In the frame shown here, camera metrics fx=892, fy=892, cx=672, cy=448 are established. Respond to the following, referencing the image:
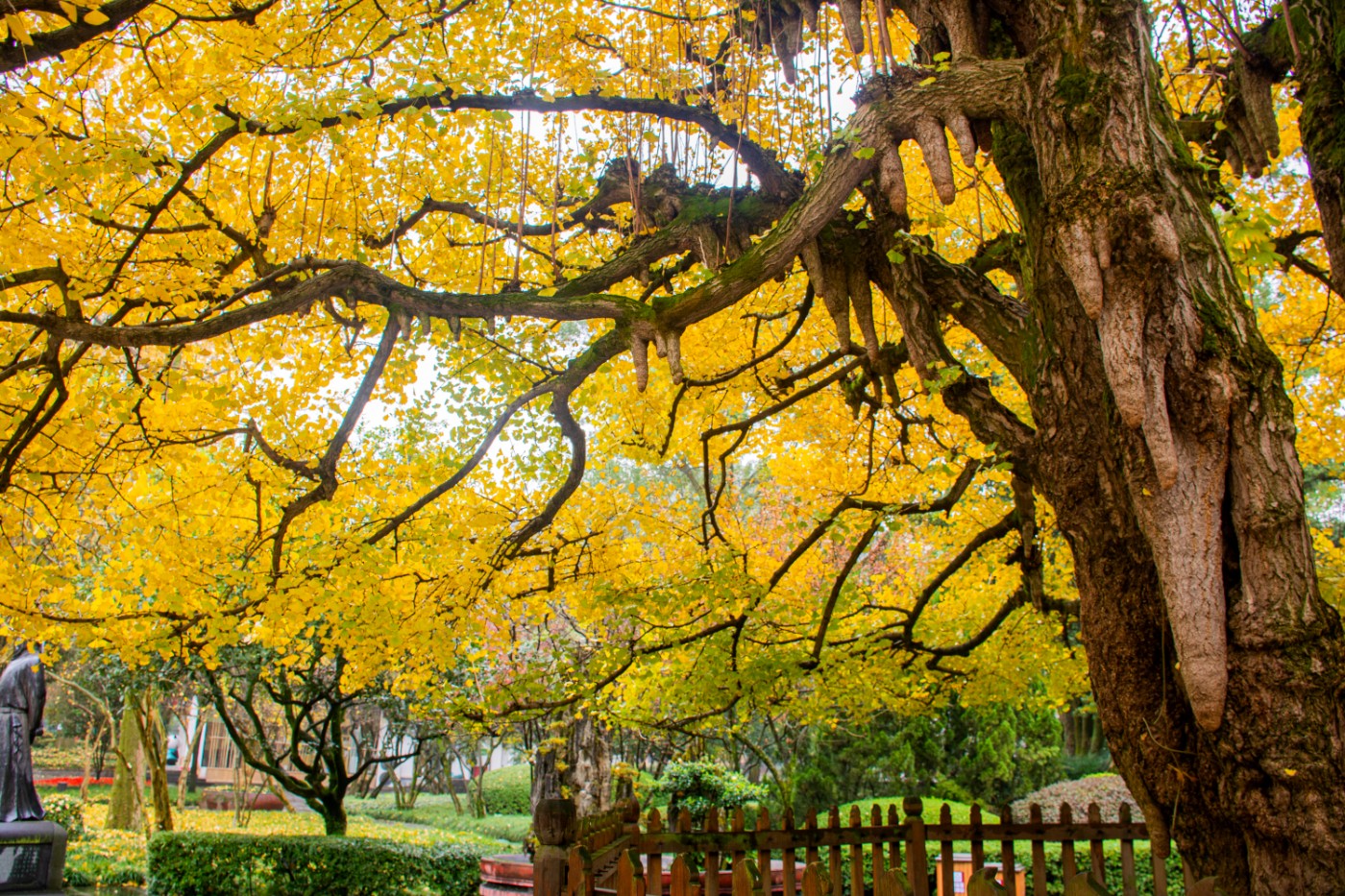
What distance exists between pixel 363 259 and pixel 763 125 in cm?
301

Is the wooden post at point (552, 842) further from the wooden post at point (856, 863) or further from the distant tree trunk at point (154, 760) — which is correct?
the distant tree trunk at point (154, 760)

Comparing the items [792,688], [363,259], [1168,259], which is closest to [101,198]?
[363,259]

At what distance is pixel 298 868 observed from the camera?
9.23 metres

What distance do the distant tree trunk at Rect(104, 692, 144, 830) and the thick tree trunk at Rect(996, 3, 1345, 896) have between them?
15.9 metres

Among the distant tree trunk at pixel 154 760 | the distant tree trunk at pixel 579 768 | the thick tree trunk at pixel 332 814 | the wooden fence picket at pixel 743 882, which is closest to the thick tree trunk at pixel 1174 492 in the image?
the wooden fence picket at pixel 743 882

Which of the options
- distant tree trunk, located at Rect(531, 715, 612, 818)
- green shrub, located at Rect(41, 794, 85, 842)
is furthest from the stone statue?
distant tree trunk, located at Rect(531, 715, 612, 818)

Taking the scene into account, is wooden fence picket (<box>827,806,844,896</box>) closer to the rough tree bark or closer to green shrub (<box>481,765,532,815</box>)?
the rough tree bark

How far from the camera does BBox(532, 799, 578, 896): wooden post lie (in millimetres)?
4219

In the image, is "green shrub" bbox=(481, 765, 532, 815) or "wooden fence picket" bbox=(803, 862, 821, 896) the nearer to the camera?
"wooden fence picket" bbox=(803, 862, 821, 896)

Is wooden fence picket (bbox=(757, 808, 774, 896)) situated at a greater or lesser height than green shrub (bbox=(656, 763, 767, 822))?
greater

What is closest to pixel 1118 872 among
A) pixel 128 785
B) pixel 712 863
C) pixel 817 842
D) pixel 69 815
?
pixel 817 842

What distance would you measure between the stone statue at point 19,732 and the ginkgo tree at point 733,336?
1784mm

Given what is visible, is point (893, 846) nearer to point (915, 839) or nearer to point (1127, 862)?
point (915, 839)

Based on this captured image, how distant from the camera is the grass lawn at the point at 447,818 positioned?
17094mm
